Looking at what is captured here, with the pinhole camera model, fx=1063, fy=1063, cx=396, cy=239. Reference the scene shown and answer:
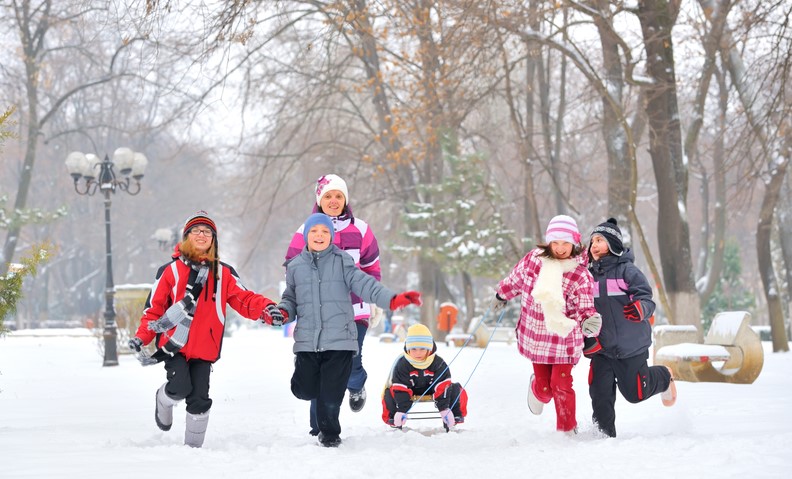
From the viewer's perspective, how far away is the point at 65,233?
55.3m

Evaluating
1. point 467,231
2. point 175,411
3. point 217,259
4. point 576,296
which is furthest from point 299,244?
point 467,231

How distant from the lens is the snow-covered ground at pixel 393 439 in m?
5.71

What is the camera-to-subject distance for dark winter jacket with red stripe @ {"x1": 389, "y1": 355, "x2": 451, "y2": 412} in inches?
321

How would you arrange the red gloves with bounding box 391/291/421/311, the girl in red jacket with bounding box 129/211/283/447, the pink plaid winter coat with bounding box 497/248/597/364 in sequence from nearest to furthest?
the red gloves with bounding box 391/291/421/311, the girl in red jacket with bounding box 129/211/283/447, the pink plaid winter coat with bounding box 497/248/597/364

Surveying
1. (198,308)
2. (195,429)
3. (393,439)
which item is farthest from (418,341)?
(195,429)

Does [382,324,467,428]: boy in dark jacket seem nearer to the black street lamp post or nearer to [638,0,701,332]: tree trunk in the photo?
[638,0,701,332]: tree trunk

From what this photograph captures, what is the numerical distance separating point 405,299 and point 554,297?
4.07ft

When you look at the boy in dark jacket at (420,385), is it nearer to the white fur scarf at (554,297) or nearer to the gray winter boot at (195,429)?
the white fur scarf at (554,297)

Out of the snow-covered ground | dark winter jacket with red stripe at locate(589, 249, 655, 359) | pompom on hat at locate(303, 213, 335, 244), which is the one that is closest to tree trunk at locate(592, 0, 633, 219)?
the snow-covered ground

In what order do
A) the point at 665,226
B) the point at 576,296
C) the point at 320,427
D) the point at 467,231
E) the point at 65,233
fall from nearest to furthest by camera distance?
1. the point at 320,427
2. the point at 576,296
3. the point at 665,226
4. the point at 467,231
5. the point at 65,233

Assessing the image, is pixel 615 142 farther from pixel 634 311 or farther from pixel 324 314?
pixel 324 314

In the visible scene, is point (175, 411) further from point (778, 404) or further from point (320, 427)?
point (778, 404)

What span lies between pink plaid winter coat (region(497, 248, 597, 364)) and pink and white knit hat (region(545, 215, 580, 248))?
156 mm

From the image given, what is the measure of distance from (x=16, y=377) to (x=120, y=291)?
6721mm
